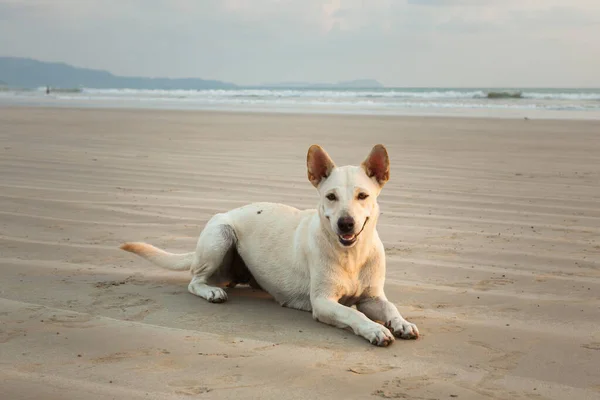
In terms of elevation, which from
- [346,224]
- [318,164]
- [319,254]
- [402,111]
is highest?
[402,111]

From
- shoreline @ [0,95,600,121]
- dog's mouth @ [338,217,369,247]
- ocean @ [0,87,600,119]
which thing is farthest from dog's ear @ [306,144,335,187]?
ocean @ [0,87,600,119]

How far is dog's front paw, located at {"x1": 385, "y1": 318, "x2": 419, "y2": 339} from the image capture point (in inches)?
155

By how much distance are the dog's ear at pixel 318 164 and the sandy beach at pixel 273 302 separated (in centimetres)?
92

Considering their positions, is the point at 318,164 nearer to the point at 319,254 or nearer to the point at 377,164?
the point at 377,164

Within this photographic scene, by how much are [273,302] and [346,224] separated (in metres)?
1.15

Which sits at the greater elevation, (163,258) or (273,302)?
(163,258)

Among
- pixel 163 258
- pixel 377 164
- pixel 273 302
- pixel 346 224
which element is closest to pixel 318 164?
pixel 377 164

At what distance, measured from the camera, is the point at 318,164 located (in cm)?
434

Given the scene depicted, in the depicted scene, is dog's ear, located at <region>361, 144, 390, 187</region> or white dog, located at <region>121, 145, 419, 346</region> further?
dog's ear, located at <region>361, 144, 390, 187</region>

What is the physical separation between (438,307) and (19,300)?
273cm

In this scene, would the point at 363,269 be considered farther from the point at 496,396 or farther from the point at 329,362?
the point at 496,396

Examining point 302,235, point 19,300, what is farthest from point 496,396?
point 19,300

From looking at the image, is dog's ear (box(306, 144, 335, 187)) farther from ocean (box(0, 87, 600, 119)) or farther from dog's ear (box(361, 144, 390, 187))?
ocean (box(0, 87, 600, 119))

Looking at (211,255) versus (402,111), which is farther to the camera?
(402,111)
